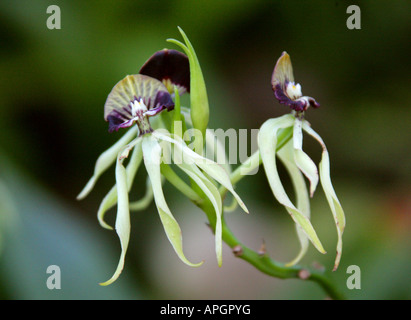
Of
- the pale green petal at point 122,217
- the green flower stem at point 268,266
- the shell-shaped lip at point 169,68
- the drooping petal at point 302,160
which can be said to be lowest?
the green flower stem at point 268,266

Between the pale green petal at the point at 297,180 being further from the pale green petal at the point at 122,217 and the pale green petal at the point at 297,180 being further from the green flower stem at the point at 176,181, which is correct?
the pale green petal at the point at 122,217

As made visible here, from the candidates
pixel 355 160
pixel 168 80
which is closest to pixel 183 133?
pixel 168 80

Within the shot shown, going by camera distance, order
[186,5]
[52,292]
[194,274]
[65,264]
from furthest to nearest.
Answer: [194,274] < [186,5] < [65,264] < [52,292]

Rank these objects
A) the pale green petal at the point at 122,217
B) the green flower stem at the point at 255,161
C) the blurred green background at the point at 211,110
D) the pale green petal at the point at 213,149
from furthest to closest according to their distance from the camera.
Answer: the blurred green background at the point at 211,110, the pale green petal at the point at 213,149, the green flower stem at the point at 255,161, the pale green petal at the point at 122,217

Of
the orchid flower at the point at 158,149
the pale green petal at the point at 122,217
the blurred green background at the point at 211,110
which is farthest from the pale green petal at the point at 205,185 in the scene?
the blurred green background at the point at 211,110

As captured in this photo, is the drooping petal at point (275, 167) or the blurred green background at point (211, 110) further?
the blurred green background at point (211, 110)

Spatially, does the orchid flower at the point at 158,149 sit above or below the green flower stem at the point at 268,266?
above

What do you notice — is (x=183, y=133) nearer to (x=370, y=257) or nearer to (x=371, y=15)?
(x=370, y=257)
